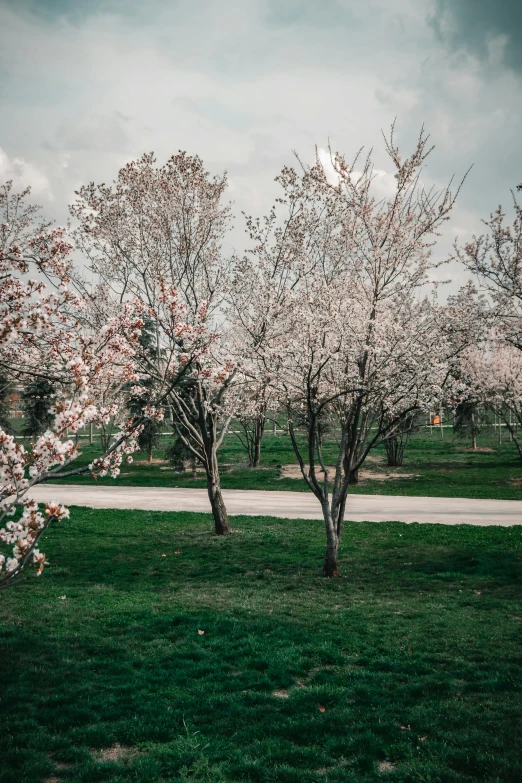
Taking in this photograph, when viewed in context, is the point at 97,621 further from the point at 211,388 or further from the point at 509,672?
the point at 211,388

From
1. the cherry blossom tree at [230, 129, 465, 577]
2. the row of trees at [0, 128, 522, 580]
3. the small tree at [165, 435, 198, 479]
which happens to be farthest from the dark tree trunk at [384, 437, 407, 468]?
the cherry blossom tree at [230, 129, 465, 577]

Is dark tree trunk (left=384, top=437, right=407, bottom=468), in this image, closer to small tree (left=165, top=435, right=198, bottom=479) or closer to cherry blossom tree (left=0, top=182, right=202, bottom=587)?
small tree (left=165, top=435, right=198, bottom=479)

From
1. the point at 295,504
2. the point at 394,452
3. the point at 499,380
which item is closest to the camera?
the point at 295,504

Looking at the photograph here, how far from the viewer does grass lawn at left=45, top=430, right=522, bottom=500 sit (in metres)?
19.8

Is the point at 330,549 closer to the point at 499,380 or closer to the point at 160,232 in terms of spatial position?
the point at 160,232

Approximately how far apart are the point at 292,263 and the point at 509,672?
9.23m

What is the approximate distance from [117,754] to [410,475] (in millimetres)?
20792

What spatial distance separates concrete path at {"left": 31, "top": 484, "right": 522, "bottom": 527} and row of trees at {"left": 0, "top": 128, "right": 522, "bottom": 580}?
374cm

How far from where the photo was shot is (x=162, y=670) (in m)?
5.67

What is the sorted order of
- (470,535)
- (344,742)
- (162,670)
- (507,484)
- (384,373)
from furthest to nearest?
(507,484), (470,535), (384,373), (162,670), (344,742)

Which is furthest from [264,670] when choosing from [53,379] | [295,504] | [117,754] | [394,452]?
[394,452]

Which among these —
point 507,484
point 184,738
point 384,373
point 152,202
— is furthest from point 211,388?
point 507,484

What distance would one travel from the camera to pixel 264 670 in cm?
575

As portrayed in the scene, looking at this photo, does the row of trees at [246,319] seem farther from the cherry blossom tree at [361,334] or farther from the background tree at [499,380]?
the background tree at [499,380]
